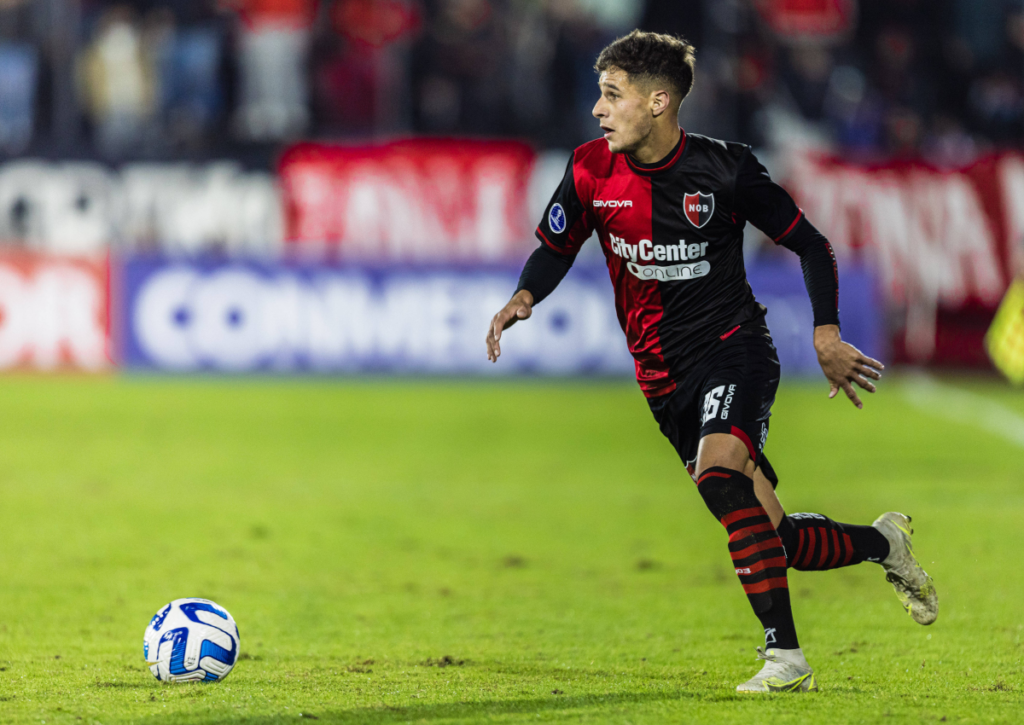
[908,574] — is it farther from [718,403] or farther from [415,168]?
[415,168]

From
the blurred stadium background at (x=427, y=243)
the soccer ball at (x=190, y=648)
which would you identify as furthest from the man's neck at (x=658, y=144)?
the blurred stadium background at (x=427, y=243)

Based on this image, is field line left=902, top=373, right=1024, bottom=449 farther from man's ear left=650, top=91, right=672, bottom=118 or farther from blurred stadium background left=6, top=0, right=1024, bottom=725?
man's ear left=650, top=91, right=672, bottom=118

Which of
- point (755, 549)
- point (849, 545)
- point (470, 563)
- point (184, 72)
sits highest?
point (184, 72)

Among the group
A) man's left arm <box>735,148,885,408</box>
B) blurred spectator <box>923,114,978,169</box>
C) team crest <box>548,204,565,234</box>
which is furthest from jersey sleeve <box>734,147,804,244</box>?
blurred spectator <box>923,114,978,169</box>

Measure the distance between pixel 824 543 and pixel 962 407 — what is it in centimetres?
1104

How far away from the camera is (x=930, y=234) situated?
18000 mm

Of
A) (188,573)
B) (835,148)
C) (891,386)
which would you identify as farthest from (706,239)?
(835,148)

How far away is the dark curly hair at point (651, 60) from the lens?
4867 mm

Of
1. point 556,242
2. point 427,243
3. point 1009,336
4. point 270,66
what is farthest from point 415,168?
point 556,242

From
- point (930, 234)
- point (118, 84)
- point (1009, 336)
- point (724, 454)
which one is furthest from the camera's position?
point (118, 84)

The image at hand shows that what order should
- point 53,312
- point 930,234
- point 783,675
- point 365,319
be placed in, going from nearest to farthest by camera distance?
point 783,675, point 53,312, point 365,319, point 930,234

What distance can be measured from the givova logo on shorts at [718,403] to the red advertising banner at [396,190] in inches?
549

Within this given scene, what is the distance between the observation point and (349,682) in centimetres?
478

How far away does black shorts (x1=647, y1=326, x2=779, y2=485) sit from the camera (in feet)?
15.6
